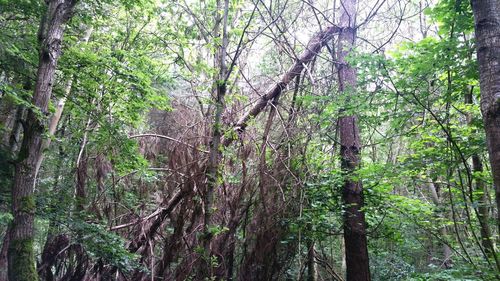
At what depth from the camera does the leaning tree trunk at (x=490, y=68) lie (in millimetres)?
2002

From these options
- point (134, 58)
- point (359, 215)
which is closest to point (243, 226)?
point (359, 215)

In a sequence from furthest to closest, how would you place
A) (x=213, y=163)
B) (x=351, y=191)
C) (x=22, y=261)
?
(x=351, y=191), (x=22, y=261), (x=213, y=163)

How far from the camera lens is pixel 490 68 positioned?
6.97 ft

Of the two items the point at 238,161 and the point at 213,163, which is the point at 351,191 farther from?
the point at 213,163

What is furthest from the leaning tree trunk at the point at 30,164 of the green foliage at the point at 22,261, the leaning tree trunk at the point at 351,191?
the leaning tree trunk at the point at 351,191

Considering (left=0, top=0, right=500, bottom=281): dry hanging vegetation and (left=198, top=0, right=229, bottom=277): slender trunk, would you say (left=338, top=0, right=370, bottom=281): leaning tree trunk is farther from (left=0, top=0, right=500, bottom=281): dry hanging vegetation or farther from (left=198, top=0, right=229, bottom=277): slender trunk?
(left=198, top=0, right=229, bottom=277): slender trunk

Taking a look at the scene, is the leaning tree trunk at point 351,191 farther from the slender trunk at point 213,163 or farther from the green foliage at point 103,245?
the green foliage at point 103,245

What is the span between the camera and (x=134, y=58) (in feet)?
21.6

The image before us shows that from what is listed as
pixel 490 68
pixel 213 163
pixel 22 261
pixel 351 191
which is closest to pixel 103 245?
pixel 22 261

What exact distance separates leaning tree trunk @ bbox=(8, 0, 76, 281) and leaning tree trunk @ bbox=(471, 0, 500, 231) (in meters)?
4.36

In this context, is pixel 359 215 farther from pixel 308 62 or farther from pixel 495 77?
pixel 495 77

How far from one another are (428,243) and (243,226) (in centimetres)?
941

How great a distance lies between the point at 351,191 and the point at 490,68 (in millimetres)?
3794

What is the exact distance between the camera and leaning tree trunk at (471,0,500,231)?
6.57ft
